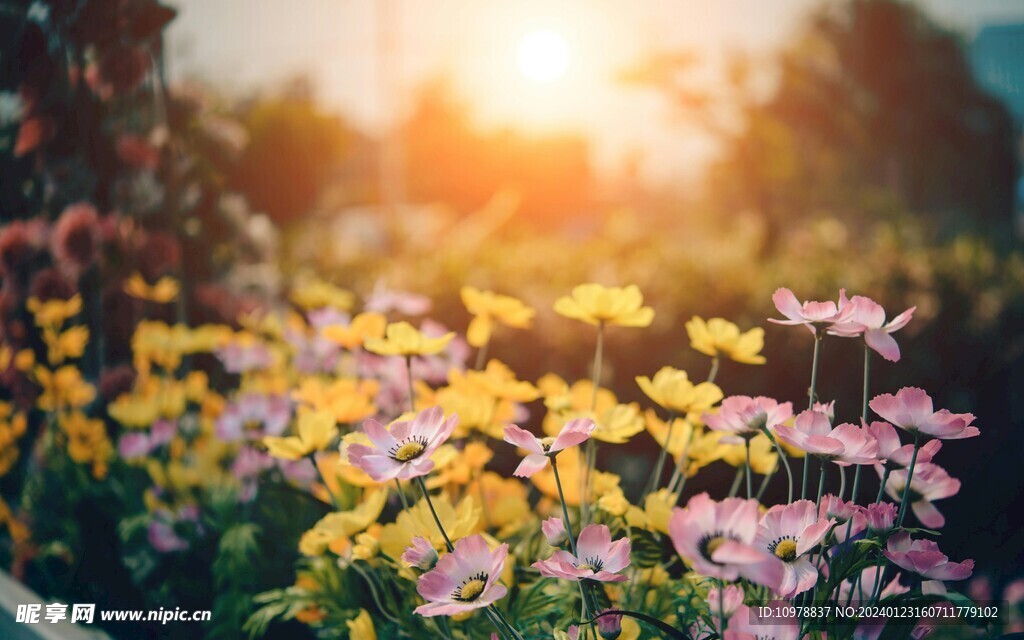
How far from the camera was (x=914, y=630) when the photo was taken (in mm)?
762

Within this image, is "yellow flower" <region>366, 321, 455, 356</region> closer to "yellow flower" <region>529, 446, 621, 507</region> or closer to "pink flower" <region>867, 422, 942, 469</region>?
"yellow flower" <region>529, 446, 621, 507</region>

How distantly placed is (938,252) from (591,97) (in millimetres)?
1546

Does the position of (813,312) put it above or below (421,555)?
above

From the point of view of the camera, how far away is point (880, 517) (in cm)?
71

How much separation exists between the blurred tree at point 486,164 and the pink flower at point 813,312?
411 cm

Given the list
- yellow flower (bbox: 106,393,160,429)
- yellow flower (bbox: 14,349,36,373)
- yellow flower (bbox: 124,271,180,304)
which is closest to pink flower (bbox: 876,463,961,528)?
yellow flower (bbox: 106,393,160,429)

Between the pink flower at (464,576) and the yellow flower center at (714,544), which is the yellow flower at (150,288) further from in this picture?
the yellow flower center at (714,544)

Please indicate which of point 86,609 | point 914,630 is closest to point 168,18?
point 86,609

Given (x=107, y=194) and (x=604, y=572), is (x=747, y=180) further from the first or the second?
(x=604, y=572)

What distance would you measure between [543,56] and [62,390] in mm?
1838

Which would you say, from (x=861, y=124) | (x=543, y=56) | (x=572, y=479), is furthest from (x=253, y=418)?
(x=861, y=124)

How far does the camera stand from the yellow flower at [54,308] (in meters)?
1.84

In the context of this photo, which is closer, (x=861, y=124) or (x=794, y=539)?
(x=794, y=539)

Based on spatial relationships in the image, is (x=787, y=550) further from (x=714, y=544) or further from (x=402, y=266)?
(x=402, y=266)
